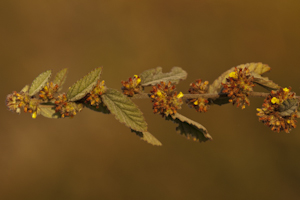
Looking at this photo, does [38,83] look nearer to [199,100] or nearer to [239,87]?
[199,100]

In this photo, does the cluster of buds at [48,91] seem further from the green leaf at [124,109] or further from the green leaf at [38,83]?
the green leaf at [124,109]

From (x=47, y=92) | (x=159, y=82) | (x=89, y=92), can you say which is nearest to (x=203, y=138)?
(x=159, y=82)

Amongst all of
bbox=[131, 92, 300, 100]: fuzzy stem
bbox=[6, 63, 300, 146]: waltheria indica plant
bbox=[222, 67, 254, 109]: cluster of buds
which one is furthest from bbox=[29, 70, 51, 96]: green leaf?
bbox=[222, 67, 254, 109]: cluster of buds

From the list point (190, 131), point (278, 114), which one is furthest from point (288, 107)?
point (190, 131)

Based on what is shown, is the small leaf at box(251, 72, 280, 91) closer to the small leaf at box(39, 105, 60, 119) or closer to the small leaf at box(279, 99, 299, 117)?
the small leaf at box(279, 99, 299, 117)

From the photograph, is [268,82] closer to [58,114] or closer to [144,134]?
[144,134]

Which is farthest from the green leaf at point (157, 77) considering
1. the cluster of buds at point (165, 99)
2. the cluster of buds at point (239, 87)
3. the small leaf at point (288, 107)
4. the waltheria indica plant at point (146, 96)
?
the small leaf at point (288, 107)
